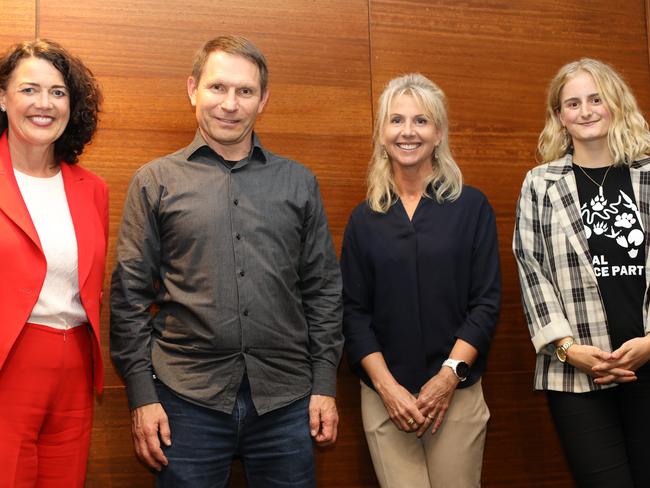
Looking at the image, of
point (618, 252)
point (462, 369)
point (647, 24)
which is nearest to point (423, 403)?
point (462, 369)

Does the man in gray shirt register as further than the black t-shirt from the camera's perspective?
No

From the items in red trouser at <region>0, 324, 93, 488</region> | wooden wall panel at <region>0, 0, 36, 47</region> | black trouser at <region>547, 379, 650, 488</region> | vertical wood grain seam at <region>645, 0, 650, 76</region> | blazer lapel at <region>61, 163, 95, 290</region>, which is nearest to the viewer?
red trouser at <region>0, 324, 93, 488</region>

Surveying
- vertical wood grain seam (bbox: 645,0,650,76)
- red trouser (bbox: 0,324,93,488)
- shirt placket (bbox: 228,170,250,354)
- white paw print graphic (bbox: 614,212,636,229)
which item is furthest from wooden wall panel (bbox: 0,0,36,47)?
vertical wood grain seam (bbox: 645,0,650,76)

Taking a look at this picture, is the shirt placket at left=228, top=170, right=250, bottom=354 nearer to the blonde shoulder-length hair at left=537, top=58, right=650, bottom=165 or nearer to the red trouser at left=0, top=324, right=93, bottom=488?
the red trouser at left=0, top=324, right=93, bottom=488

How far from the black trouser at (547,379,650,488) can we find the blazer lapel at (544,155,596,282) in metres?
0.36

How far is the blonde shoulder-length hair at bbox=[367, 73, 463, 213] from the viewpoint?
8.09 ft

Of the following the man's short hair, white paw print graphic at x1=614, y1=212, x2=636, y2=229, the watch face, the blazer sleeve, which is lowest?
the watch face

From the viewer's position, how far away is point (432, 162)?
2.56 metres

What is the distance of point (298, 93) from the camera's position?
2.85m

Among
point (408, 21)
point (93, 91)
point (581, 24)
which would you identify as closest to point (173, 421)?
point (93, 91)

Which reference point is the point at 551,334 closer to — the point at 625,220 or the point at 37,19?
the point at 625,220

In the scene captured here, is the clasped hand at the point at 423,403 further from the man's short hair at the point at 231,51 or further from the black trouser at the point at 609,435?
the man's short hair at the point at 231,51

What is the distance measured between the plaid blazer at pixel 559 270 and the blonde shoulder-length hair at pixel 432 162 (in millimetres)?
257

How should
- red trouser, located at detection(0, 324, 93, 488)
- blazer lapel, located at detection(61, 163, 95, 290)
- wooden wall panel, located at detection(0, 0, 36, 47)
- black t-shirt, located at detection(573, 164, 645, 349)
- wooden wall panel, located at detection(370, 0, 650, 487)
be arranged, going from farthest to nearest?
wooden wall panel, located at detection(370, 0, 650, 487) → wooden wall panel, located at detection(0, 0, 36, 47) → black t-shirt, located at detection(573, 164, 645, 349) → blazer lapel, located at detection(61, 163, 95, 290) → red trouser, located at detection(0, 324, 93, 488)
